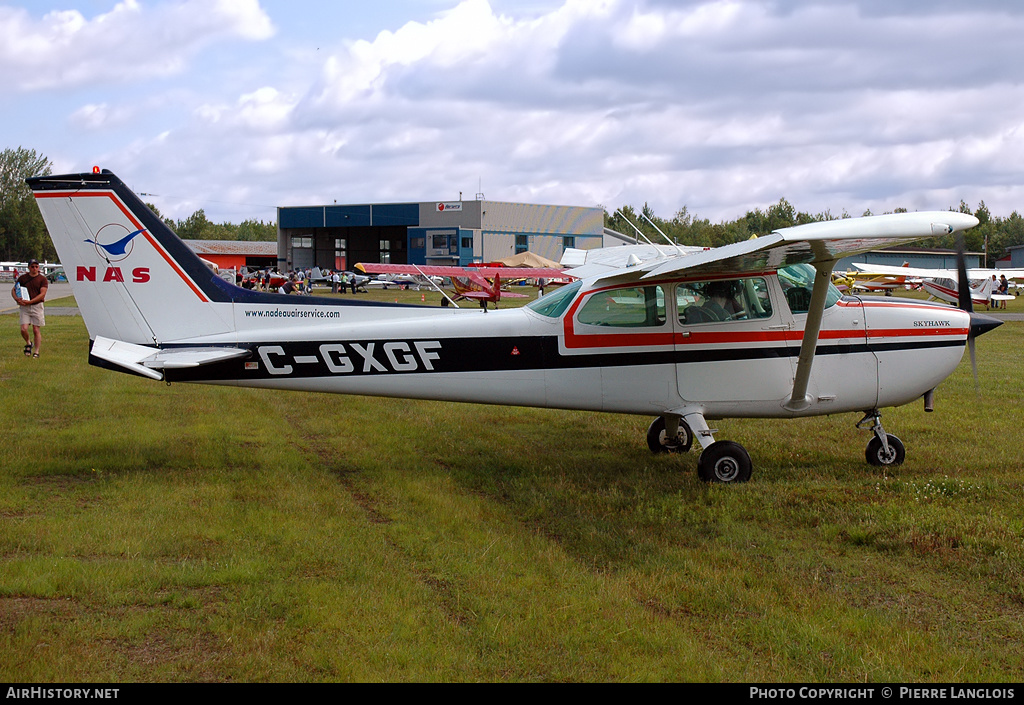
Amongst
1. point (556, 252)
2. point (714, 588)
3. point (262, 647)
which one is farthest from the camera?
point (556, 252)

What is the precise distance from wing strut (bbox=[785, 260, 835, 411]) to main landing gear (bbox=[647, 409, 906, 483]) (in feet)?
2.56

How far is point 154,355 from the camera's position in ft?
25.1

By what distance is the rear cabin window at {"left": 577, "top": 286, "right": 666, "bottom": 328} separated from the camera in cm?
807

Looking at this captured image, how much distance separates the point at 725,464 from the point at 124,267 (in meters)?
6.15

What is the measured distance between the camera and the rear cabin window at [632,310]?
26.5ft

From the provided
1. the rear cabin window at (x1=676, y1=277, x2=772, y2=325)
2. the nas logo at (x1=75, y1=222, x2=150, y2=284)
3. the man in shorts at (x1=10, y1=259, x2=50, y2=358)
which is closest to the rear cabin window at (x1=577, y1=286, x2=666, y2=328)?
the rear cabin window at (x1=676, y1=277, x2=772, y2=325)

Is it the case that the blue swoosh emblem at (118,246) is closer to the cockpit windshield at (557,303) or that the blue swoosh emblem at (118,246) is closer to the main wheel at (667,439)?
the cockpit windshield at (557,303)

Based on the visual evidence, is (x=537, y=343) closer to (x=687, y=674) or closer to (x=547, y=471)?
(x=547, y=471)

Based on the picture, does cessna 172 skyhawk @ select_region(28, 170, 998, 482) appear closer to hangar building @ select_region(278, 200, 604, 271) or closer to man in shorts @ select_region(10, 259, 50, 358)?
man in shorts @ select_region(10, 259, 50, 358)

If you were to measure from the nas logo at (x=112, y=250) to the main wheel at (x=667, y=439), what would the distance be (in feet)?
19.1

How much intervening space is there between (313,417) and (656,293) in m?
5.91

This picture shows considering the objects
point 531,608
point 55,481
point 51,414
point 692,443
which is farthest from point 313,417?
point 531,608

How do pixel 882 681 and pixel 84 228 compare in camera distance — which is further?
pixel 84 228

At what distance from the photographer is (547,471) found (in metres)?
8.49
